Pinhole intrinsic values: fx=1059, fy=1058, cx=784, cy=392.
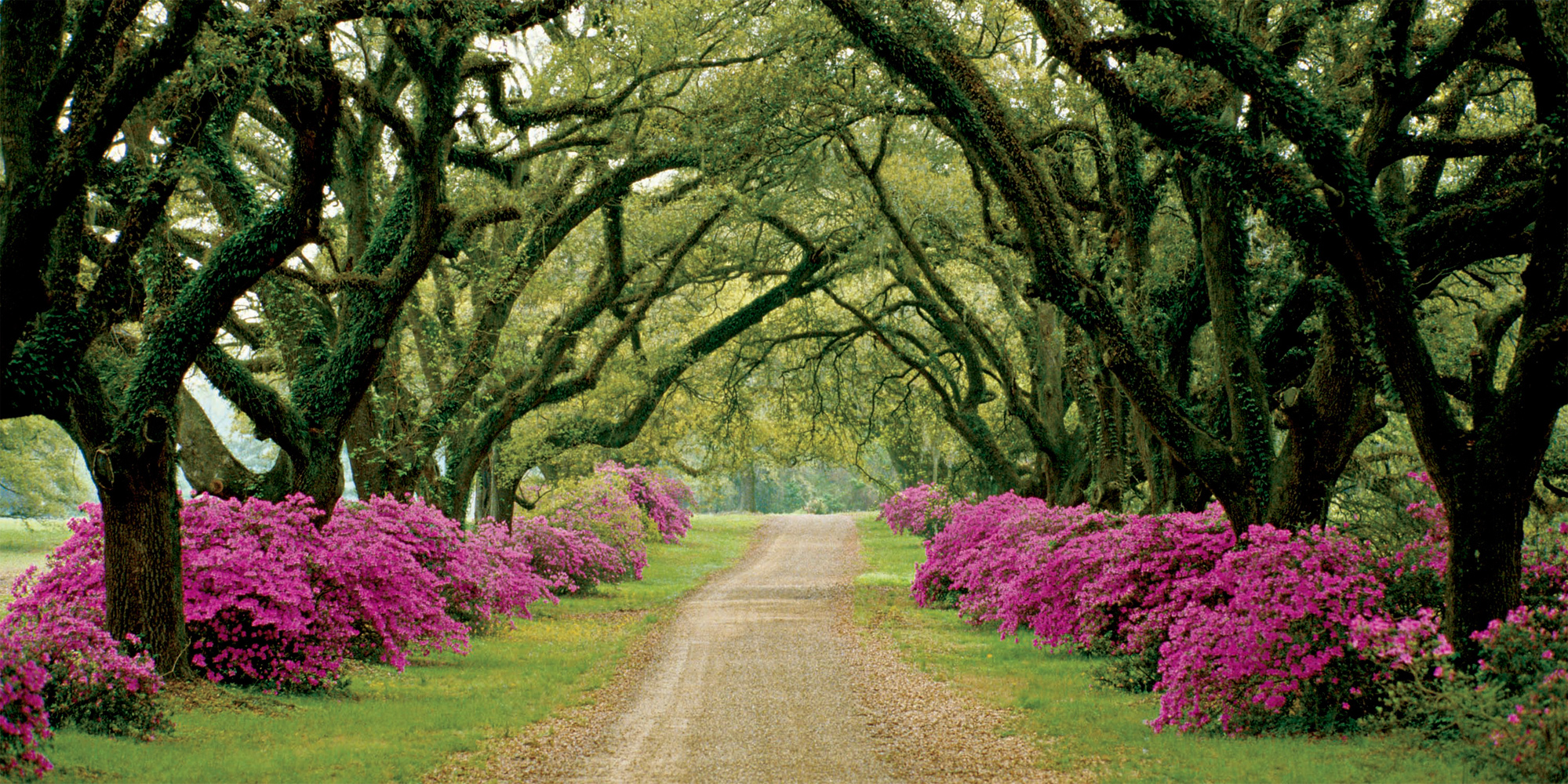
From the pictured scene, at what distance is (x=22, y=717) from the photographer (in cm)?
566

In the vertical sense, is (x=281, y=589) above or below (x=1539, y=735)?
above

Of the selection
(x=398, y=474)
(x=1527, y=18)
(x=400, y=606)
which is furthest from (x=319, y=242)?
(x=1527, y=18)

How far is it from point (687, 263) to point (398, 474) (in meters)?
6.97

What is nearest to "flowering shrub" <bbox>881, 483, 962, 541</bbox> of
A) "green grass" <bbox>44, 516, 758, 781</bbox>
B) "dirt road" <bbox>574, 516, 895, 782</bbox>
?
"dirt road" <bbox>574, 516, 895, 782</bbox>

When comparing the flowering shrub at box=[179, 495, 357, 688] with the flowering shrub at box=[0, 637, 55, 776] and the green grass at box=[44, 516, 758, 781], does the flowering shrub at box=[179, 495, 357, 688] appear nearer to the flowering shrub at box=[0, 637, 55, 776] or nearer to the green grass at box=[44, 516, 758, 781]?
the green grass at box=[44, 516, 758, 781]

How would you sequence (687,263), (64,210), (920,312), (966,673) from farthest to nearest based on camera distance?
(920,312) → (687,263) → (966,673) → (64,210)

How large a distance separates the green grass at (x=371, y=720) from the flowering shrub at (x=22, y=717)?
386mm

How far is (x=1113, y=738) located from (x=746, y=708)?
3.21 m

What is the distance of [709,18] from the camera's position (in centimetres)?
1454

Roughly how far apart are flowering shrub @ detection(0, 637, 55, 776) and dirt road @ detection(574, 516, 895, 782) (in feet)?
9.98

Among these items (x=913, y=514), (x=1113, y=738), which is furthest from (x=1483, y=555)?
(x=913, y=514)

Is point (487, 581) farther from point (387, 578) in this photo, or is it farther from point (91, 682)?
point (91, 682)

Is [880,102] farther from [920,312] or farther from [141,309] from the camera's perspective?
[920,312]

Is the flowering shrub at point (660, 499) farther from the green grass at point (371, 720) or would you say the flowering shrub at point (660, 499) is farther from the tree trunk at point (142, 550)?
the tree trunk at point (142, 550)
